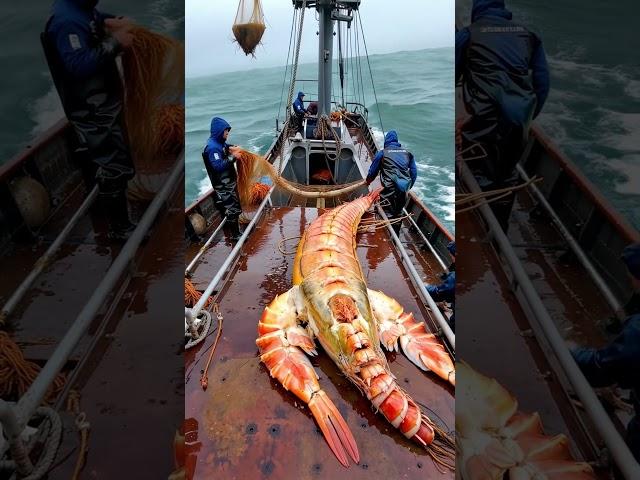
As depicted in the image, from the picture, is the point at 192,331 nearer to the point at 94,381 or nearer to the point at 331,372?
the point at 331,372

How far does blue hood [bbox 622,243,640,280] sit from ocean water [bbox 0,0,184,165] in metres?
1.63

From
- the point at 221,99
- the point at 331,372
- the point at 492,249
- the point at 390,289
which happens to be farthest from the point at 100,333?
the point at 221,99

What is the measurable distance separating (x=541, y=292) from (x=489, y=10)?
2.97 ft

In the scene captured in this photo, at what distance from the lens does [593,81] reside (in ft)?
5.08

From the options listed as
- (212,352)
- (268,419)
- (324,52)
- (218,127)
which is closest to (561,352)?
(268,419)

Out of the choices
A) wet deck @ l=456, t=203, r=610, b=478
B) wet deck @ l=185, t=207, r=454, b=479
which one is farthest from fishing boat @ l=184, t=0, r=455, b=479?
wet deck @ l=456, t=203, r=610, b=478

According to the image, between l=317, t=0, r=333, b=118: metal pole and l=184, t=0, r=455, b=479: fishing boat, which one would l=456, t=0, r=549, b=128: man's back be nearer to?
l=184, t=0, r=455, b=479: fishing boat

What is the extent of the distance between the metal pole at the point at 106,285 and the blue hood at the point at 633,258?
1.59 meters

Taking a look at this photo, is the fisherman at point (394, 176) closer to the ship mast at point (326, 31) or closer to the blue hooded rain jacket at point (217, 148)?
the blue hooded rain jacket at point (217, 148)

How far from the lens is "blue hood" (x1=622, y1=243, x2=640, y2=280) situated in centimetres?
133

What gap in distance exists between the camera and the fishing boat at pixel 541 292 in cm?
112

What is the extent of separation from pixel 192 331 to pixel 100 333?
211cm

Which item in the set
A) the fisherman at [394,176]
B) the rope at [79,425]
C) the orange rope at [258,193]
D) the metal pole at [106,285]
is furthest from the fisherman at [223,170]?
the metal pole at [106,285]

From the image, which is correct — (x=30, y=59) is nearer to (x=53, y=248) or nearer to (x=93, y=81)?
(x=93, y=81)
